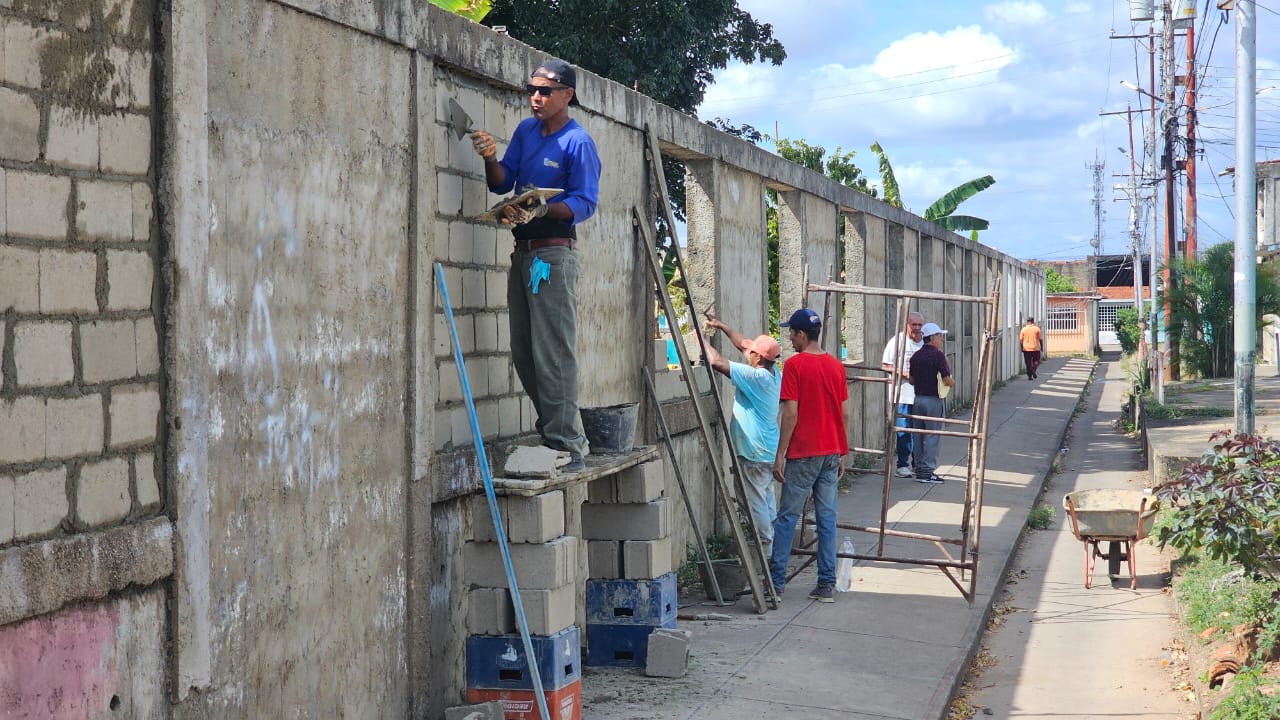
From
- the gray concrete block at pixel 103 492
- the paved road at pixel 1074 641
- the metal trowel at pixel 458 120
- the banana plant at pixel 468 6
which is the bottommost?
the paved road at pixel 1074 641

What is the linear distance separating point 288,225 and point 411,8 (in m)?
1.41

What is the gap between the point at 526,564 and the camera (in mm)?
5570

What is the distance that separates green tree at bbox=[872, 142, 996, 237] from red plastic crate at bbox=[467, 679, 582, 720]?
22.8 m

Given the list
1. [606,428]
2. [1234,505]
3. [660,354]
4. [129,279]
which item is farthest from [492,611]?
[1234,505]

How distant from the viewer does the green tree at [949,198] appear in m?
27.2

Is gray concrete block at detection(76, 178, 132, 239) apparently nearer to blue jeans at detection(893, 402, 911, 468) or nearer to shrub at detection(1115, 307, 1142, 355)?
blue jeans at detection(893, 402, 911, 468)

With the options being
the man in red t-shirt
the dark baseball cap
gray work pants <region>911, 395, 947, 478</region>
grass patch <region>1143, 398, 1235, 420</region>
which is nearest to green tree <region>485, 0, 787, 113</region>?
gray work pants <region>911, 395, 947, 478</region>

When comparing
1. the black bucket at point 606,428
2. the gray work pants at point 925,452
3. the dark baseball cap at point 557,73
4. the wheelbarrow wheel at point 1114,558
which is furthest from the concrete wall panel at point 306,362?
the gray work pants at point 925,452

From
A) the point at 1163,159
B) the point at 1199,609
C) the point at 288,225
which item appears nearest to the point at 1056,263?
the point at 1163,159

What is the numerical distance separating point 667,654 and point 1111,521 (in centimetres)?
472

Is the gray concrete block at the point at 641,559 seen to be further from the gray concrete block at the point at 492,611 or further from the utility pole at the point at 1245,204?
the utility pole at the point at 1245,204

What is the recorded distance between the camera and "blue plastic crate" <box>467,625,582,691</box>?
5.60 meters

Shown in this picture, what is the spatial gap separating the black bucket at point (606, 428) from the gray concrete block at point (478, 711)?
160cm

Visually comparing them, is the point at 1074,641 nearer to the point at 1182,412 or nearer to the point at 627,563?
the point at 627,563
